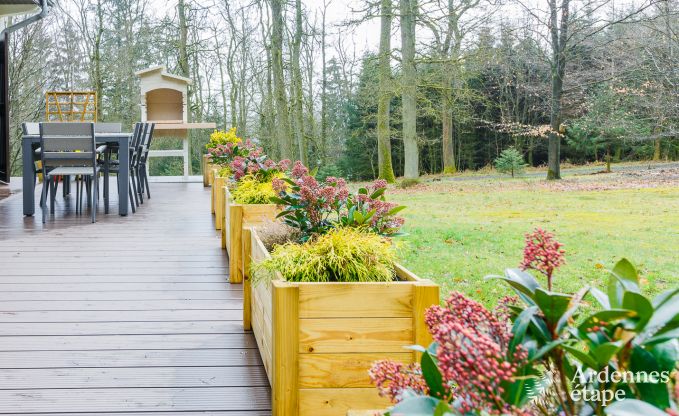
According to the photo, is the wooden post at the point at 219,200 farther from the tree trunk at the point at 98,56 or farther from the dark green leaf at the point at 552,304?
the tree trunk at the point at 98,56

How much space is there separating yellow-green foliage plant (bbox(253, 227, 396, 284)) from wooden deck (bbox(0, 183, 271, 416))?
42 centimetres

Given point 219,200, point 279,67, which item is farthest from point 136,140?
point 279,67

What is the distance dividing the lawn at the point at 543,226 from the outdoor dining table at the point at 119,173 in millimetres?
2738

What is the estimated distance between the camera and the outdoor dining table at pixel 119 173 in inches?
230

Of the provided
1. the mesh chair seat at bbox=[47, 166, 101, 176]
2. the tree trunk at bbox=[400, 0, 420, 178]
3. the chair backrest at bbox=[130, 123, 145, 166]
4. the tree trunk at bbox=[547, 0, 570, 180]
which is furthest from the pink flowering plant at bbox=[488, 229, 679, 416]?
the tree trunk at bbox=[547, 0, 570, 180]

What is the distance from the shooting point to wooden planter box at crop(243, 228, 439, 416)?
5.91ft

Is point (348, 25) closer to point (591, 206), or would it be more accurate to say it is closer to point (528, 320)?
point (591, 206)

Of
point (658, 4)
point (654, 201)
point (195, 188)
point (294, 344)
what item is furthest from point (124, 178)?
point (658, 4)

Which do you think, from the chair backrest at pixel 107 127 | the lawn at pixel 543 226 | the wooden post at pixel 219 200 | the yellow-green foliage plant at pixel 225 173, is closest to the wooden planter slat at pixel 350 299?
the lawn at pixel 543 226

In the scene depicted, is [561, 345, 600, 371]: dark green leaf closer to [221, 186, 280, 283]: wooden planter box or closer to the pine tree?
[221, 186, 280, 283]: wooden planter box

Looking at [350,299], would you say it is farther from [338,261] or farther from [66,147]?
[66,147]

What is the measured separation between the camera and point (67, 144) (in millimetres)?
5703

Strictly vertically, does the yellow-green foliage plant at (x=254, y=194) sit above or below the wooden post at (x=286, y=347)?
above

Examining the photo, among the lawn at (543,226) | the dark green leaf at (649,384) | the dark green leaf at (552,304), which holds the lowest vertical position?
the lawn at (543,226)
